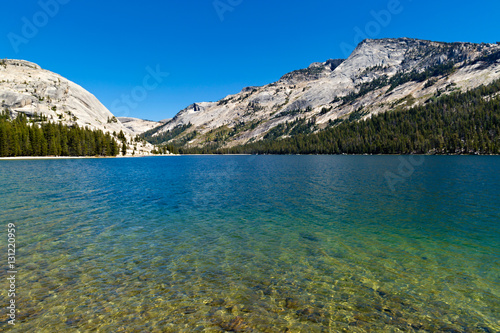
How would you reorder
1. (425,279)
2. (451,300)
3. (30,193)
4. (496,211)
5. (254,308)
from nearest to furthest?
(254,308), (451,300), (425,279), (496,211), (30,193)

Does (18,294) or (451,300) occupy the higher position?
(18,294)

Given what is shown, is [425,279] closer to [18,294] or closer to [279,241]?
[279,241]

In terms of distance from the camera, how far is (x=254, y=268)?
18.6 metres

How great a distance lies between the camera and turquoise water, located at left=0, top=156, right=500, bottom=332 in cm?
1273

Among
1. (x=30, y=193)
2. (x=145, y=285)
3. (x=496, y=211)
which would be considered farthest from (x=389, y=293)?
(x=30, y=193)

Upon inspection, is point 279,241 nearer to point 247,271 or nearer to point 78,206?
point 247,271

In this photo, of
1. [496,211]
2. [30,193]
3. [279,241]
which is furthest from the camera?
[30,193]

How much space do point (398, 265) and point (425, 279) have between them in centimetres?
223

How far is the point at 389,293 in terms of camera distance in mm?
15320

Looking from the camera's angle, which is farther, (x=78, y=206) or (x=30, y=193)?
(x=30, y=193)

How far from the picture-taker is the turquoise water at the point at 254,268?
1273 cm

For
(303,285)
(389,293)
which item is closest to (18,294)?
(303,285)

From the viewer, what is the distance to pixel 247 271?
18078 mm

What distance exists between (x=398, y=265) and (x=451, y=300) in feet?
15.2
